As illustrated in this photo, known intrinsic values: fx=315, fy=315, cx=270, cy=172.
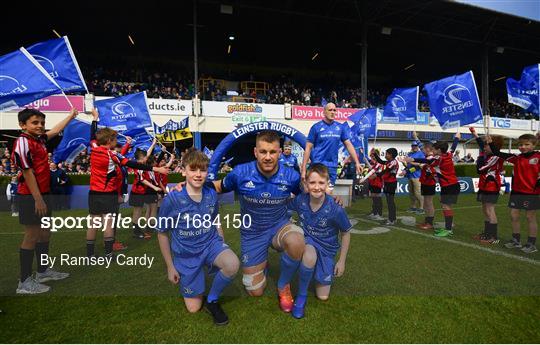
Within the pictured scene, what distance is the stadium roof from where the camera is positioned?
21.1 m

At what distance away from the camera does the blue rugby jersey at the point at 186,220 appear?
10.7 ft

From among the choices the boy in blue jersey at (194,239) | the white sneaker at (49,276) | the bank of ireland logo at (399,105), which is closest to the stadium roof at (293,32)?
the bank of ireland logo at (399,105)

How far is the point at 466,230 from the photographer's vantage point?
706 centimetres

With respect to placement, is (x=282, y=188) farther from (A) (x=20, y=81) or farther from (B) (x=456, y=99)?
(B) (x=456, y=99)

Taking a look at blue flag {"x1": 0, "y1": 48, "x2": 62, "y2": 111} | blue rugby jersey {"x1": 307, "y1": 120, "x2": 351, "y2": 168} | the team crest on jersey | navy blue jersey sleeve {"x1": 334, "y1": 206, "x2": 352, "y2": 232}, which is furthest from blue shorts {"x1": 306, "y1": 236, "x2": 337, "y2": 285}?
blue flag {"x1": 0, "y1": 48, "x2": 62, "y2": 111}

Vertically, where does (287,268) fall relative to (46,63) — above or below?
below

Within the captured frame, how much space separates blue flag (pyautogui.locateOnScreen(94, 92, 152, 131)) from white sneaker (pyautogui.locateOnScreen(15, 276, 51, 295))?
539 centimetres

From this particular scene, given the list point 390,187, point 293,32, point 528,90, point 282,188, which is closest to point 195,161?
point 282,188

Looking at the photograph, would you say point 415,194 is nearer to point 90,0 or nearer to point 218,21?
point 218,21

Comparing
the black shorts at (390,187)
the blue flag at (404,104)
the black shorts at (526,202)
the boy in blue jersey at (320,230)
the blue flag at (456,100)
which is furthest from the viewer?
the blue flag at (404,104)

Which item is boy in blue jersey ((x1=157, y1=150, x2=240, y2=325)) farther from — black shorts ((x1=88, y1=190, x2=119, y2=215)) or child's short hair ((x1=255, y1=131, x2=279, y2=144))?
black shorts ((x1=88, y1=190, x2=119, y2=215))

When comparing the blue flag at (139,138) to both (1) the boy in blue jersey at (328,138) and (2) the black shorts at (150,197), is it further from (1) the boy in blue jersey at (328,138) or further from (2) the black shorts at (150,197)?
(1) the boy in blue jersey at (328,138)

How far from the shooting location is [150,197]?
7.15 metres

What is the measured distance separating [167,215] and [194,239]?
1.28 ft
